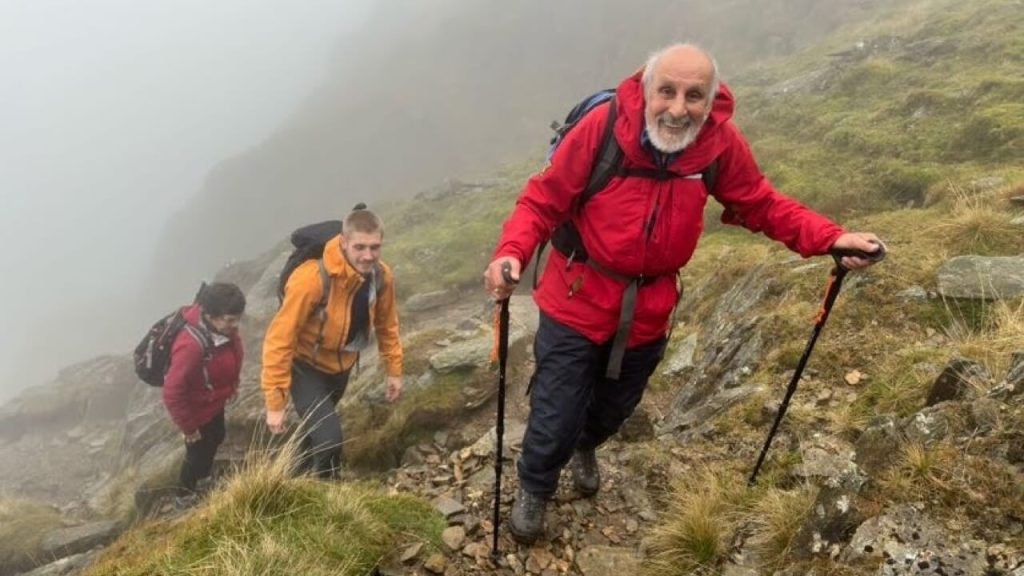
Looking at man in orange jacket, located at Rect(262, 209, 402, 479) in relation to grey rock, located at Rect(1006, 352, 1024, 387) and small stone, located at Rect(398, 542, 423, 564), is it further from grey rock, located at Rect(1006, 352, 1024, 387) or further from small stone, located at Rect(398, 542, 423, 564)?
grey rock, located at Rect(1006, 352, 1024, 387)

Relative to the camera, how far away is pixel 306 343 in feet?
24.1

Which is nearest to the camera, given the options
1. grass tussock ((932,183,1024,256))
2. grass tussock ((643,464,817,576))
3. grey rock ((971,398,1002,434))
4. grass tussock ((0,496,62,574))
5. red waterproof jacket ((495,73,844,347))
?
grey rock ((971,398,1002,434))

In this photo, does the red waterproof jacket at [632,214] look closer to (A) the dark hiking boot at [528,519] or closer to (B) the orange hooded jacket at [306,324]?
(A) the dark hiking boot at [528,519]

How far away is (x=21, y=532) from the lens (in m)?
11.8

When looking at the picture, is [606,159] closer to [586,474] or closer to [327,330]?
[586,474]

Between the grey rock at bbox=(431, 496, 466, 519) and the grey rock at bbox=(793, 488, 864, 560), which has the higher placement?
the grey rock at bbox=(793, 488, 864, 560)

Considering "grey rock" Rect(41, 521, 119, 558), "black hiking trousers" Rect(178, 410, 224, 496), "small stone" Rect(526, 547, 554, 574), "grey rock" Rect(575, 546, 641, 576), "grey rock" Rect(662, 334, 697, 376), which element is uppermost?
"small stone" Rect(526, 547, 554, 574)

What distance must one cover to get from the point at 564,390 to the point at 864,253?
2166 mm

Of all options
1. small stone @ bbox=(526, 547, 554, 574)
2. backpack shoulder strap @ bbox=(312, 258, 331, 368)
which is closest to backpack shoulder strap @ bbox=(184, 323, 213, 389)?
backpack shoulder strap @ bbox=(312, 258, 331, 368)

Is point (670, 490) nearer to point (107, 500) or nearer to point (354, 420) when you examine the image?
point (354, 420)

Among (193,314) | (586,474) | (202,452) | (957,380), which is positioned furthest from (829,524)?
(202,452)

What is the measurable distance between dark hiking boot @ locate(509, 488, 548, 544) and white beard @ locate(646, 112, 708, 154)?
9.12ft

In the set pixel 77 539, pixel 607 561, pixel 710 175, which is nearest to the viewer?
pixel 710 175

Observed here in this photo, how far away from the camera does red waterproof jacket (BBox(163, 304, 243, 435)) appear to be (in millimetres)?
8539
